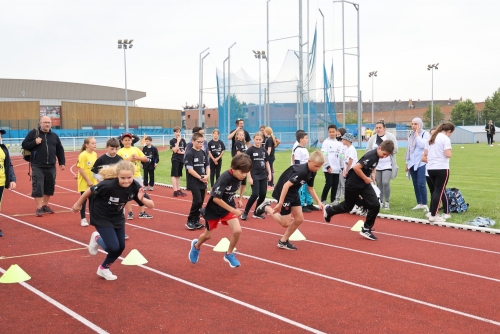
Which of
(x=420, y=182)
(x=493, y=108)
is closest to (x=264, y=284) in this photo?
(x=420, y=182)

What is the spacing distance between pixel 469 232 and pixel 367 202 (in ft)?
7.04

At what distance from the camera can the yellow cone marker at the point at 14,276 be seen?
6277 millimetres

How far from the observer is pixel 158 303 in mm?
5543

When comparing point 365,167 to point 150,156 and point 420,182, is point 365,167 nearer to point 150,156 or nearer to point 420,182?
point 420,182

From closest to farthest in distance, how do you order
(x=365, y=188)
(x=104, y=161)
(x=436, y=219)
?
(x=365, y=188) → (x=104, y=161) → (x=436, y=219)

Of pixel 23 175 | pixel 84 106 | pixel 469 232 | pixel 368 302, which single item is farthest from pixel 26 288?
pixel 84 106

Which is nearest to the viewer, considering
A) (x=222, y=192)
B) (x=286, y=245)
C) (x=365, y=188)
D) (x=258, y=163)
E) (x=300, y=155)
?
(x=222, y=192)

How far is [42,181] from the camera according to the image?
11.0 meters

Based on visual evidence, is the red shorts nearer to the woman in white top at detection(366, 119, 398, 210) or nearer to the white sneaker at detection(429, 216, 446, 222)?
the white sneaker at detection(429, 216, 446, 222)

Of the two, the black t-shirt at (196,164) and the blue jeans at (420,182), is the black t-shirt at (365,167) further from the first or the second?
the blue jeans at (420,182)

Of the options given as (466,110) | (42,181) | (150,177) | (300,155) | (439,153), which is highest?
(466,110)

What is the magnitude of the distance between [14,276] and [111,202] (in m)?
1.41

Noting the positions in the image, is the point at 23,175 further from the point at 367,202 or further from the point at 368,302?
the point at 368,302

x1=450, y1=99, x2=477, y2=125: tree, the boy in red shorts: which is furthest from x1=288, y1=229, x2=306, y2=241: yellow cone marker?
x1=450, y1=99, x2=477, y2=125: tree
